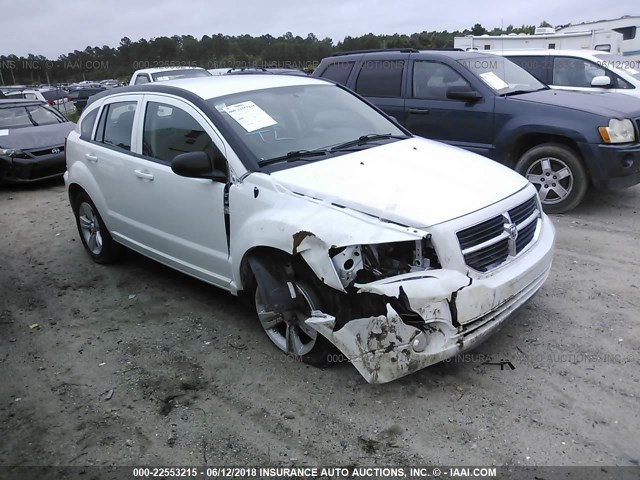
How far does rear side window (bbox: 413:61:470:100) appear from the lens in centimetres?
669

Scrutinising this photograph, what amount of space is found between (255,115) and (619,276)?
3285mm

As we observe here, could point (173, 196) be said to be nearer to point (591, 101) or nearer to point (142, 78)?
point (591, 101)

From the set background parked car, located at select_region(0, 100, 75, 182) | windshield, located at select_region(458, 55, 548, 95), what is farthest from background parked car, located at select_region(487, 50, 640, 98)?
background parked car, located at select_region(0, 100, 75, 182)

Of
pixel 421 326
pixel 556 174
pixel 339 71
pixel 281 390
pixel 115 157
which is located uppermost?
pixel 339 71

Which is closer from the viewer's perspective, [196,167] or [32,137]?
[196,167]

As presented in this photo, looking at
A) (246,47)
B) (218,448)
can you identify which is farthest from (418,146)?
(246,47)

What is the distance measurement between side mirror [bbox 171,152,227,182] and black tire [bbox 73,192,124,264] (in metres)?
2.01

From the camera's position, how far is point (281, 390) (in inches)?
128

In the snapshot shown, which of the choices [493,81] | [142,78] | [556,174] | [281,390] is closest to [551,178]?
[556,174]

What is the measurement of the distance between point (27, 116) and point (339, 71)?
6.18 m

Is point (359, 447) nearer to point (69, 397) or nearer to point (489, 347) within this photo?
point (489, 347)

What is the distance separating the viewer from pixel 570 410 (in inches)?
115

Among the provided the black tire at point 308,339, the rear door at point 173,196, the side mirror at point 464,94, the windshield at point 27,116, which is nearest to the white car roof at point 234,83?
the rear door at point 173,196

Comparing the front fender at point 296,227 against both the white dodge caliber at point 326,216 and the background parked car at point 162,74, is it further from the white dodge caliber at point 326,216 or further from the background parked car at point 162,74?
the background parked car at point 162,74
